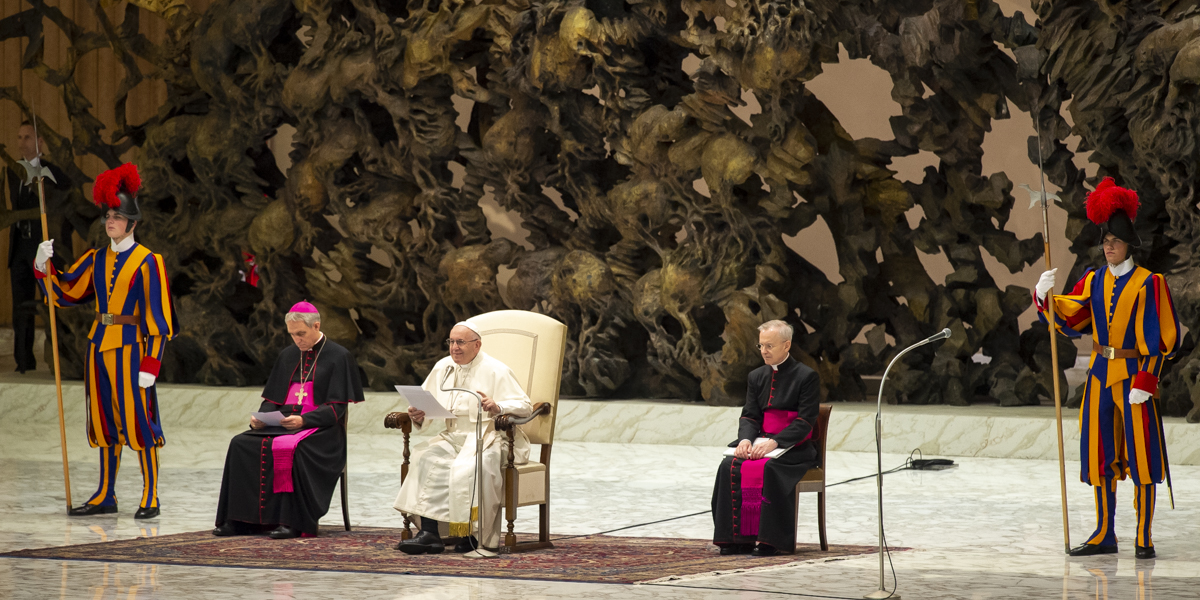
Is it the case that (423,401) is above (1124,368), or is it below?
below

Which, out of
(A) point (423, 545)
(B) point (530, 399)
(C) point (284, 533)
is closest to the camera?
(A) point (423, 545)

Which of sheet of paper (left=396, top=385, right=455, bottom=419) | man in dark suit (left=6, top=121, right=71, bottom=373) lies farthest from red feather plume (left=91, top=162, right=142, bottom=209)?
man in dark suit (left=6, top=121, right=71, bottom=373)

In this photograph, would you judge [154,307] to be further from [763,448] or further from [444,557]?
[763,448]

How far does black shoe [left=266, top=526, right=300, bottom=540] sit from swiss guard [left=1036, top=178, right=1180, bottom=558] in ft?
12.1

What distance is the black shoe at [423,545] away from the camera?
21.9 ft

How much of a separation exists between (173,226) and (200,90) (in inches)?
50.3

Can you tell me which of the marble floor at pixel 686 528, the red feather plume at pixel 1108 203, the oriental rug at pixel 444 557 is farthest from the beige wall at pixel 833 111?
the oriental rug at pixel 444 557

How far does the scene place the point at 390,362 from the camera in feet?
42.1

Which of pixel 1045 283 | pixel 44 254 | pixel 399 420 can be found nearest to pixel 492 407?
pixel 399 420

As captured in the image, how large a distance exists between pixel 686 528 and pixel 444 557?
155cm

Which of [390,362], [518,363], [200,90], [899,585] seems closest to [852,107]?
[390,362]

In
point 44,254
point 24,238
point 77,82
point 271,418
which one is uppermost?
point 77,82

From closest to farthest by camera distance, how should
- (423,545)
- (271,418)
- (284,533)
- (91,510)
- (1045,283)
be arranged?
(423,545) < (1045,283) < (284,533) < (271,418) < (91,510)

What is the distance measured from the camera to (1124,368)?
673cm
